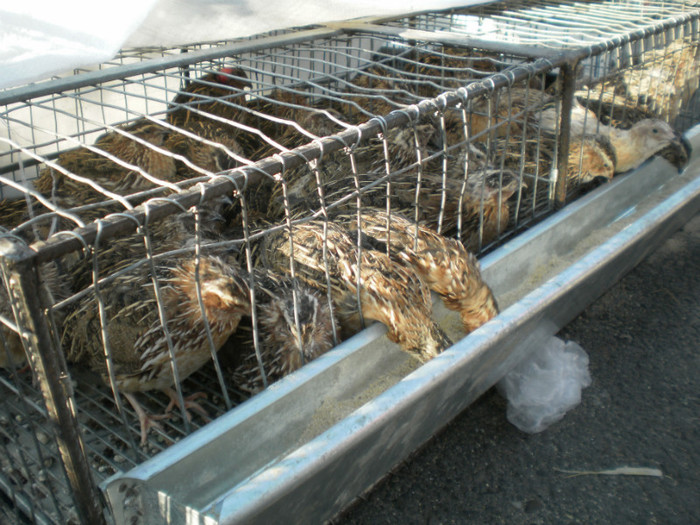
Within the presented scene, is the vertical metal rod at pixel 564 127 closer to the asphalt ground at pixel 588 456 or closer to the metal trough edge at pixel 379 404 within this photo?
the metal trough edge at pixel 379 404

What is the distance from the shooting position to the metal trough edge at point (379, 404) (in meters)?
1.74

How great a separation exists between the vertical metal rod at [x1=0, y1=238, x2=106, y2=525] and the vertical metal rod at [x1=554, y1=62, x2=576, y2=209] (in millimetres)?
2587

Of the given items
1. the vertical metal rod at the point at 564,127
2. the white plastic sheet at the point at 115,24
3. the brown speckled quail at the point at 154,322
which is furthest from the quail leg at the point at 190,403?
the vertical metal rod at the point at 564,127

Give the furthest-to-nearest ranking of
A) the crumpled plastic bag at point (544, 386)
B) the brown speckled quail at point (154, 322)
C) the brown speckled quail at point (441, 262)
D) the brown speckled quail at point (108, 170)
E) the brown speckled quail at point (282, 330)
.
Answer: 1. the brown speckled quail at point (108, 170)
2. the crumpled plastic bag at point (544, 386)
3. the brown speckled quail at point (441, 262)
4. the brown speckled quail at point (282, 330)
5. the brown speckled quail at point (154, 322)

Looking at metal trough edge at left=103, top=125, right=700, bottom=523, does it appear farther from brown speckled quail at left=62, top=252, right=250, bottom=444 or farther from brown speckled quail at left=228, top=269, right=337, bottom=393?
brown speckled quail at left=62, top=252, right=250, bottom=444

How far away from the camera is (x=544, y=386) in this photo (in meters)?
3.04

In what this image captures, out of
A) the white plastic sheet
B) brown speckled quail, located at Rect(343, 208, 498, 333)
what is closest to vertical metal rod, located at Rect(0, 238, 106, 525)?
the white plastic sheet

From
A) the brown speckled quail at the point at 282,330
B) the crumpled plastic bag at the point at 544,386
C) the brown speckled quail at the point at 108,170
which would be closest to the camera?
the brown speckled quail at the point at 282,330

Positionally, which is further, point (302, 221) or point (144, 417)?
point (144, 417)

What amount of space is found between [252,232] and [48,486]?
4.26 feet

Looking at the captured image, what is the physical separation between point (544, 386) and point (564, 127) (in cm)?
130

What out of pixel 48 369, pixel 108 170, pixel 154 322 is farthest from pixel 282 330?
pixel 108 170

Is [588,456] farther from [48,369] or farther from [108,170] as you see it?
[108,170]

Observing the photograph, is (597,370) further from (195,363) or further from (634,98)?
(634,98)
